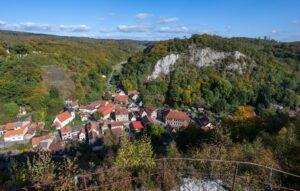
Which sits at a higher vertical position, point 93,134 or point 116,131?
point 116,131

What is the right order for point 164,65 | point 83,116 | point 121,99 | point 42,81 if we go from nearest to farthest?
point 83,116
point 42,81
point 121,99
point 164,65

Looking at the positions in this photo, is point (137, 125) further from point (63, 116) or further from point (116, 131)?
point (63, 116)

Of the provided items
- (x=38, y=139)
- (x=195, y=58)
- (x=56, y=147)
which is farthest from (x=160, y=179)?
(x=195, y=58)

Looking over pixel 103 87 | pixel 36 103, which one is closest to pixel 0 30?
pixel 103 87

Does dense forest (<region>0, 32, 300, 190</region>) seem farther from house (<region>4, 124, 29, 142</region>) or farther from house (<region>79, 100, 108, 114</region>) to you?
house (<region>4, 124, 29, 142</region>)

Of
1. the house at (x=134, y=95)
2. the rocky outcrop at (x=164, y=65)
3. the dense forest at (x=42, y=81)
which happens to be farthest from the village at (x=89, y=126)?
the rocky outcrop at (x=164, y=65)

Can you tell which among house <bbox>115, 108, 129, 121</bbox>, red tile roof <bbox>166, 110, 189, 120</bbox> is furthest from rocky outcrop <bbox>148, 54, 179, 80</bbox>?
red tile roof <bbox>166, 110, 189, 120</bbox>
